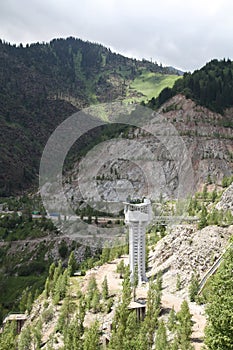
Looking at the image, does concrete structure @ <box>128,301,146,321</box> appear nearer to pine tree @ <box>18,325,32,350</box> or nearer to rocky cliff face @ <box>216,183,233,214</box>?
pine tree @ <box>18,325,32,350</box>

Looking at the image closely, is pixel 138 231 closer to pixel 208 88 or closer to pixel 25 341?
pixel 25 341

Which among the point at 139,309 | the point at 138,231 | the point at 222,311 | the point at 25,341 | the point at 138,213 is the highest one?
the point at 138,213

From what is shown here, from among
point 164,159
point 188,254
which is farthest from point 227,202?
point 164,159

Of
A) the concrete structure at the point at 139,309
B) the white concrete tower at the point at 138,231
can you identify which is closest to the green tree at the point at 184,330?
the concrete structure at the point at 139,309

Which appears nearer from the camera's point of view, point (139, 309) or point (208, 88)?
point (139, 309)

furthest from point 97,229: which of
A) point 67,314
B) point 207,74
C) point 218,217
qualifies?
point 207,74

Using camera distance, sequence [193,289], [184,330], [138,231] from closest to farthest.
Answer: [184,330], [193,289], [138,231]

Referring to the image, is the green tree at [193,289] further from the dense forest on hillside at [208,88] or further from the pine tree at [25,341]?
the dense forest on hillside at [208,88]
